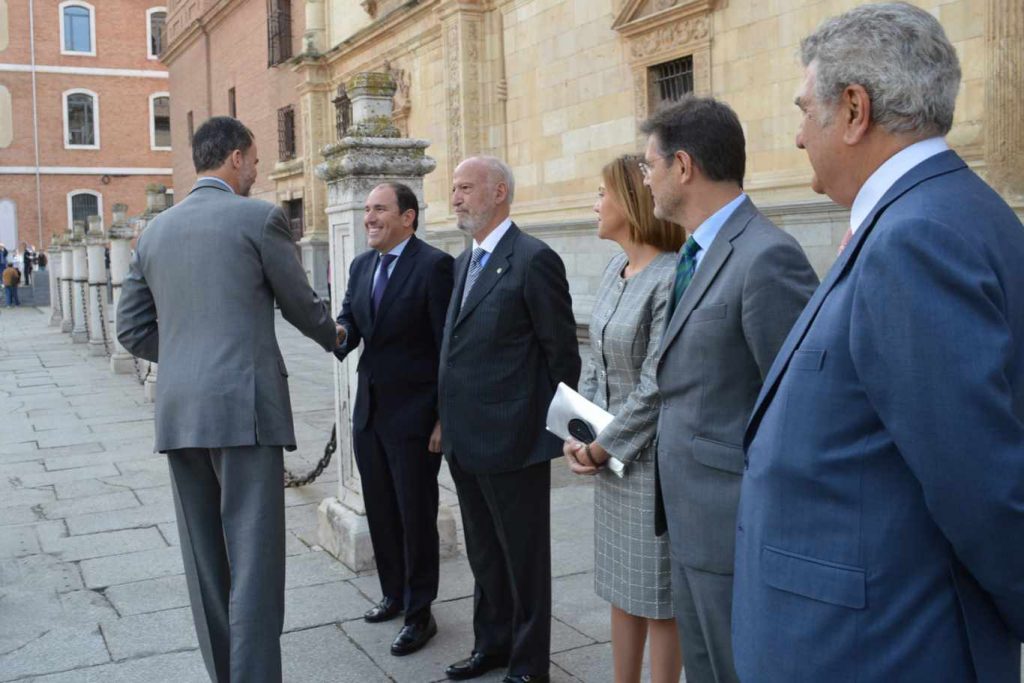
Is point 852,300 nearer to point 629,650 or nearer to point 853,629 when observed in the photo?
point 853,629

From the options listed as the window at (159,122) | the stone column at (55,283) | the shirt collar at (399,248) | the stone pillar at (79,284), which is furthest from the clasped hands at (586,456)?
the window at (159,122)

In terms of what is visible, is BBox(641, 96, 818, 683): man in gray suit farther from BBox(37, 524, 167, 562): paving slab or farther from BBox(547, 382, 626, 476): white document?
BBox(37, 524, 167, 562): paving slab

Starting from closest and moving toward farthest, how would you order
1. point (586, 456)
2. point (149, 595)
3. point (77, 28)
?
point (586, 456), point (149, 595), point (77, 28)

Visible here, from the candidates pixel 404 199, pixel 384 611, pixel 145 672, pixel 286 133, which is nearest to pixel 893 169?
pixel 404 199

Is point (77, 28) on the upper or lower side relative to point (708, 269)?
upper

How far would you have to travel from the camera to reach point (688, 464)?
8.11 ft

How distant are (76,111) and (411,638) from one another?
158 feet

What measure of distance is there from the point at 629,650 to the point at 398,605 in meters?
1.66

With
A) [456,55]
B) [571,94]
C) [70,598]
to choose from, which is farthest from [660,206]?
[456,55]

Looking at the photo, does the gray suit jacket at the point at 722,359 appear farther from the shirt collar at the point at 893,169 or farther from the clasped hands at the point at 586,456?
the shirt collar at the point at 893,169

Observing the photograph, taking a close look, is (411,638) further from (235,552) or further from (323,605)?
(235,552)

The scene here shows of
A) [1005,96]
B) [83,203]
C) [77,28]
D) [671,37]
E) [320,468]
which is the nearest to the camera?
[320,468]

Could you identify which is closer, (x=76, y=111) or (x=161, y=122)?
(x=76, y=111)

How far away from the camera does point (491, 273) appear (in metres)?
3.71
